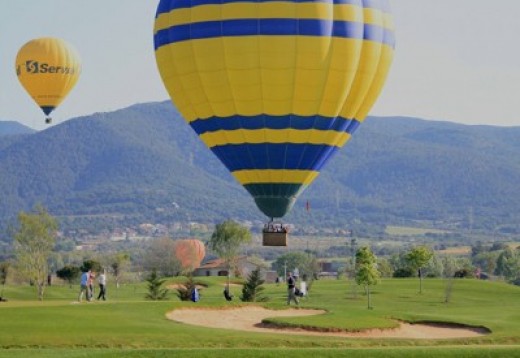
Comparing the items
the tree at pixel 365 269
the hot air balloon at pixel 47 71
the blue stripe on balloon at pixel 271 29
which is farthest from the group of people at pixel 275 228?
the hot air balloon at pixel 47 71

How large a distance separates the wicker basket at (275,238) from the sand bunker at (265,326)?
13.3 ft

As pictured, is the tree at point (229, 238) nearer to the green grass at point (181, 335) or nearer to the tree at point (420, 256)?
the tree at point (420, 256)

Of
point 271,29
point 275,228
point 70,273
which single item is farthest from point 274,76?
point 70,273

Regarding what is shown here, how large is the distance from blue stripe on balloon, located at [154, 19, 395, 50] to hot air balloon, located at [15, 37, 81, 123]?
61.5 m

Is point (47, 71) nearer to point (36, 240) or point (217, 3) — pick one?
point (36, 240)

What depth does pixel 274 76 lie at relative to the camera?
188ft

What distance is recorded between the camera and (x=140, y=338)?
47.3 m

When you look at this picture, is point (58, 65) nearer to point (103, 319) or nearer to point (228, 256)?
point (228, 256)

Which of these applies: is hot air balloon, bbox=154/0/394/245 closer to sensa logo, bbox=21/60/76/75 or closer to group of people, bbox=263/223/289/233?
group of people, bbox=263/223/289/233

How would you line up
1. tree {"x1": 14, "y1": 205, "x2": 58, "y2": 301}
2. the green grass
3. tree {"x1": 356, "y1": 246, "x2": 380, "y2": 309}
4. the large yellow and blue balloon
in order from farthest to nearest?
tree {"x1": 14, "y1": 205, "x2": 58, "y2": 301} < tree {"x1": 356, "y1": 246, "x2": 380, "y2": 309} < the large yellow and blue balloon < the green grass

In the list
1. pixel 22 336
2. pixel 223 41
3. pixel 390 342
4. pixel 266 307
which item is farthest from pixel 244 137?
pixel 22 336

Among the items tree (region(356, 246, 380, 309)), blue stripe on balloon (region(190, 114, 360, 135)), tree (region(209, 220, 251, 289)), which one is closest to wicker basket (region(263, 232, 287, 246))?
blue stripe on balloon (region(190, 114, 360, 135))

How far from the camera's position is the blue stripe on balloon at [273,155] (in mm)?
60062

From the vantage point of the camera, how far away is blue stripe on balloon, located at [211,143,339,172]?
197ft
